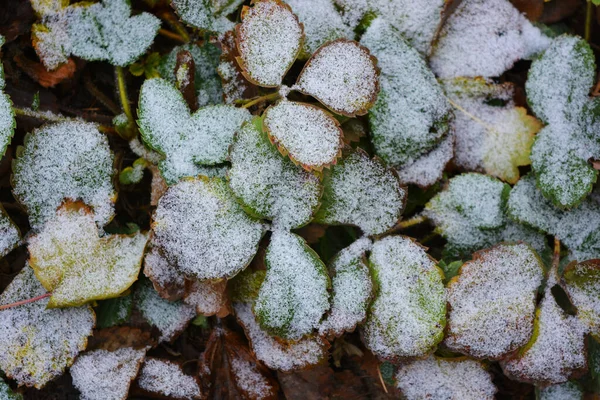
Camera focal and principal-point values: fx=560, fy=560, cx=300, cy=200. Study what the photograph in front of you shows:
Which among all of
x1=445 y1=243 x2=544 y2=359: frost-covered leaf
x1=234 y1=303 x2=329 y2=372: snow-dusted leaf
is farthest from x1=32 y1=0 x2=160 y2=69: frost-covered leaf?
x1=445 y1=243 x2=544 y2=359: frost-covered leaf

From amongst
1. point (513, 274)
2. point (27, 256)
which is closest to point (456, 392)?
point (513, 274)

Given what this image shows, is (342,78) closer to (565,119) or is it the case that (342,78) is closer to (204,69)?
(204,69)

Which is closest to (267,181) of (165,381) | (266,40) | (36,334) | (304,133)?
(304,133)

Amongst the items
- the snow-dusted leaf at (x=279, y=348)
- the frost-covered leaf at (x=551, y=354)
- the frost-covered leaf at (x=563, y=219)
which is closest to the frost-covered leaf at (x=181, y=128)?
the snow-dusted leaf at (x=279, y=348)

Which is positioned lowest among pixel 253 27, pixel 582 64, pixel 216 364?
pixel 216 364

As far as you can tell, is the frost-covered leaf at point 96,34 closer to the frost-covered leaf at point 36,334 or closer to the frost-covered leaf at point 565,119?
the frost-covered leaf at point 36,334

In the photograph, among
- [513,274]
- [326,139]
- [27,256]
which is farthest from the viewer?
[27,256]

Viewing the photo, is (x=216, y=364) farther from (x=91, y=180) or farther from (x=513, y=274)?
(x=513, y=274)
